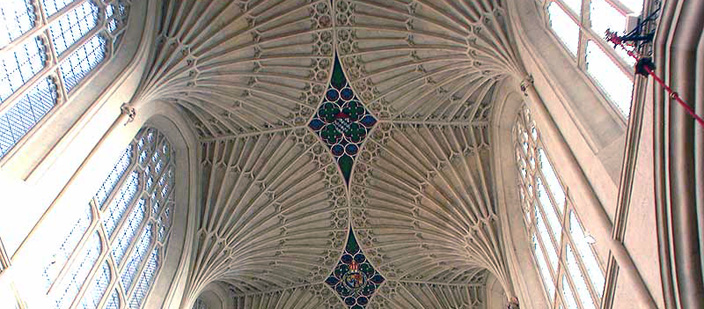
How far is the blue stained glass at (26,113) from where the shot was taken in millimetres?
11602

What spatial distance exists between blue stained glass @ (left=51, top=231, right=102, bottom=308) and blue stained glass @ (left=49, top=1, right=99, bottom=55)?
16.0 ft

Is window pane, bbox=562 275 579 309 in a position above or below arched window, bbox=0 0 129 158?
below

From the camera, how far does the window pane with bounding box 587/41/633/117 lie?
440 inches

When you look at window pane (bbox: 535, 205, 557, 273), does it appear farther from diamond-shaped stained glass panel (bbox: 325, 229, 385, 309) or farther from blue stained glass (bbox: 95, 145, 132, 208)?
blue stained glass (bbox: 95, 145, 132, 208)

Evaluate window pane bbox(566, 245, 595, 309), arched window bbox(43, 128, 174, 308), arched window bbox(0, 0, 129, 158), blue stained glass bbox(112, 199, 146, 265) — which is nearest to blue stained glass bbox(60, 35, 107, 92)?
arched window bbox(0, 0, 129, 158)

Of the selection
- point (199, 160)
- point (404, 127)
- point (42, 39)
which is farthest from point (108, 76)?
point (404, 127)

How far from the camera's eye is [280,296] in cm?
2545

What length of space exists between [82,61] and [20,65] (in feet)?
7.56

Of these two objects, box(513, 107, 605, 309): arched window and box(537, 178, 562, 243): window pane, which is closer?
box(513, 107, 605, 309): arched window

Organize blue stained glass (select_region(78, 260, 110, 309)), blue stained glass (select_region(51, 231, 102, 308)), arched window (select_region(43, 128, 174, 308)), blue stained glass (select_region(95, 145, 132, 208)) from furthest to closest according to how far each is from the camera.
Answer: blue stained glass (select_region(95, 145, 132, 208)), blue stained glass (select_region(78, 260, 110, 309)), arched window (select_region(43, 128, 174, 308)), blue stained glass (select_region(51, 231, 102, 308))

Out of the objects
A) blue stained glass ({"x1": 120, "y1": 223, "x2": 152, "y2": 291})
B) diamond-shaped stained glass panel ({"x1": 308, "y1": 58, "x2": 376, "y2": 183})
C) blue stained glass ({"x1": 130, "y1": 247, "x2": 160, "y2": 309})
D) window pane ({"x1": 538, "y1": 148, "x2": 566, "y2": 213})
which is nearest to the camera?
window pane ({"x1": 538, "y1": 148, "x2": 566, "y2": 213})

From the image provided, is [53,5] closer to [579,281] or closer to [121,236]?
[121,236]

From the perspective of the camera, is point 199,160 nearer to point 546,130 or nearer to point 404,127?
point 404,127

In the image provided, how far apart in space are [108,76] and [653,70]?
12318 millimetres
